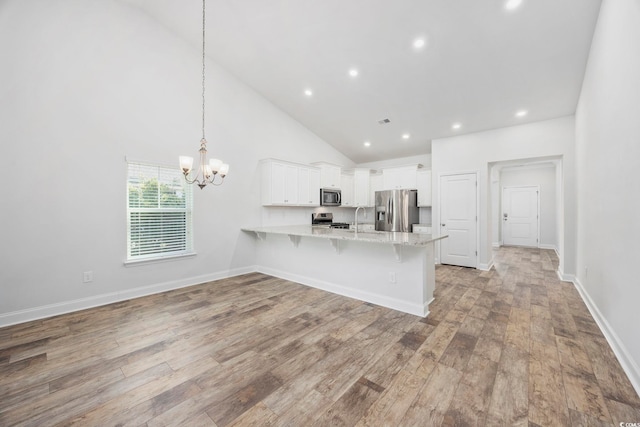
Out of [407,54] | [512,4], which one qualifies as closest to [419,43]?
[407,54]

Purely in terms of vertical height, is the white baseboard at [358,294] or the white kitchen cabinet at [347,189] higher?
the white kitchen cabinet at [347,189]

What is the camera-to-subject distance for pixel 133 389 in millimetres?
1822

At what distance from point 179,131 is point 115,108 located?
0.83 metres

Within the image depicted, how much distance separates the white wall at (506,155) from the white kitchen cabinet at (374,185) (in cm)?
157

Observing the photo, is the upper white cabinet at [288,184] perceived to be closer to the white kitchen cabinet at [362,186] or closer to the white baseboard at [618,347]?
the white kitchen cabinet at [362,186]

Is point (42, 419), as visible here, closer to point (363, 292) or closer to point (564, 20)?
point (363, 292)

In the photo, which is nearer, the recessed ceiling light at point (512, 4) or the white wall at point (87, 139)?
the recessed ceiling light at point (512, 4)

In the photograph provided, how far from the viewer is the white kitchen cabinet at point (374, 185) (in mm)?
7012

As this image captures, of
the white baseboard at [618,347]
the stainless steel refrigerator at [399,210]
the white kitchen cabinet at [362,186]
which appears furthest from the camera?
the white kitchen cabinet at [362,186]

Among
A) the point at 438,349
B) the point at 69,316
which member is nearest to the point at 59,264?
the point at 69,316

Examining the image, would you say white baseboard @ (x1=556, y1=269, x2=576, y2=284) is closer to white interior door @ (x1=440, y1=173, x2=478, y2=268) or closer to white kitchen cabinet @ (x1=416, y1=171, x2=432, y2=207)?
white interior door @ (x1=440, y1=173, x2=478, y2=268)

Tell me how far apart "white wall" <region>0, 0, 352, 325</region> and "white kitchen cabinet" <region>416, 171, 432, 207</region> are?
4435 mm

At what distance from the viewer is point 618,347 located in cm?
214

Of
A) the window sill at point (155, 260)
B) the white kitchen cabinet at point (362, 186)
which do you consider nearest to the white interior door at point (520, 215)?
the white kitchen cabinet at point (362, 186)
